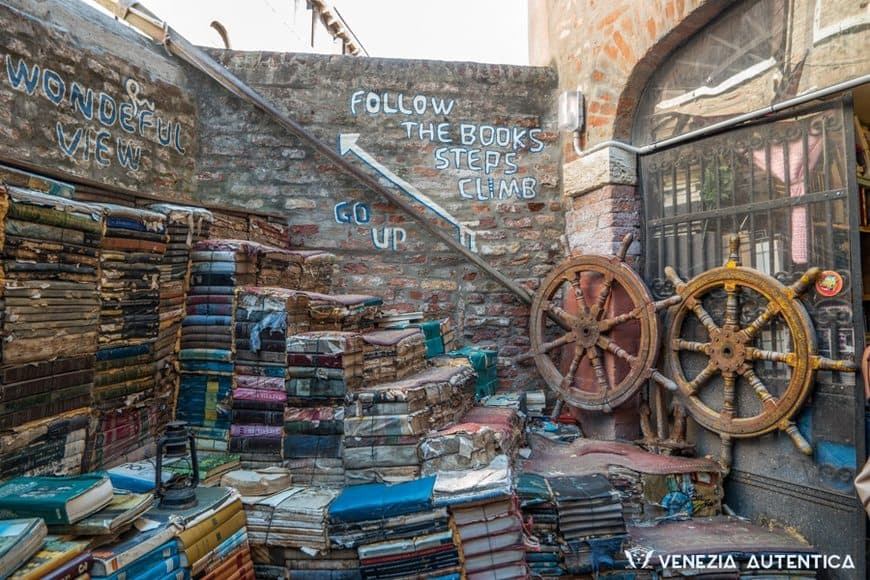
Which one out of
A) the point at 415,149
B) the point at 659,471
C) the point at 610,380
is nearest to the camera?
the point at 659,471

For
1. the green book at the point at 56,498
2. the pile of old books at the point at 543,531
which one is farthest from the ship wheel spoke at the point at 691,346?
the green book at the point at 56,498

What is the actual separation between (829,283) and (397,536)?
2791 mm

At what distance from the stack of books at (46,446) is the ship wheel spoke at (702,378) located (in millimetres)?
3519

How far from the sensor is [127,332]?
266 centimetres

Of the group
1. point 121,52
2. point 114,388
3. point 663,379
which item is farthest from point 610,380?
point 121,52

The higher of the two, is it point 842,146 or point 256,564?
point 842,146

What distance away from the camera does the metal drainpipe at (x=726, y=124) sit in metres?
3.01

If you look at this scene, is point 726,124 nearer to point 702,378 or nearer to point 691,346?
point 691,346

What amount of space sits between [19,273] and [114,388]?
2.45ft

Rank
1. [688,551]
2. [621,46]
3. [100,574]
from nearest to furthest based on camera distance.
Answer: [100,574]
[688,551]
[621,46]

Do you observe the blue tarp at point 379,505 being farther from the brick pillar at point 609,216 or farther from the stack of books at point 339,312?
the brick pillar at point 609,216

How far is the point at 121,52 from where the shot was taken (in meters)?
4.05

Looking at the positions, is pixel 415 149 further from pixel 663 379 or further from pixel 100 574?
pixel 100 574

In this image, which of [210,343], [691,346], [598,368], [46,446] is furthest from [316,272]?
[691,346]
